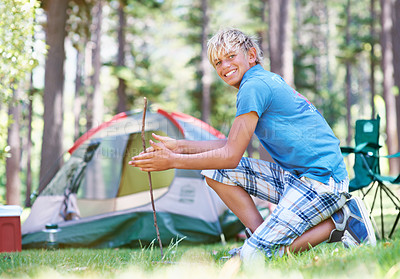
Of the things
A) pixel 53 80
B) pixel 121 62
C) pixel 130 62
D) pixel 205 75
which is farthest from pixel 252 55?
pixel 130 62

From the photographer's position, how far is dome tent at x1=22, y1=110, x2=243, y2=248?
3.89 metres

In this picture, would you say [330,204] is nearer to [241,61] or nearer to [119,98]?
[241,61]

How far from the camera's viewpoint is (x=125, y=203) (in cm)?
522

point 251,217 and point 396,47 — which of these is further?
point 396,47

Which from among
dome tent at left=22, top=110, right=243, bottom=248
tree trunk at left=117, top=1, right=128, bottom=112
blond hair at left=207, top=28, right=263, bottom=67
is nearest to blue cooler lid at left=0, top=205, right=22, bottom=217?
dome tent at left=22, top=110, right=243, bottom=248

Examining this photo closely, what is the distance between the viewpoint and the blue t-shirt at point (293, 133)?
2.15 metres

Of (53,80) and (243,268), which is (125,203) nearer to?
(53,80)

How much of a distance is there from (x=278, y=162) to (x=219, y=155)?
48 cm

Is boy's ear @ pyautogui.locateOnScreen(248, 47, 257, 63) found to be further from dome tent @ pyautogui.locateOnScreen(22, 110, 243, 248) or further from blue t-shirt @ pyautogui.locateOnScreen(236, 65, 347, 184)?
dome tent @ pyautogui.locateOnScreen(22, 110, 243, 248)

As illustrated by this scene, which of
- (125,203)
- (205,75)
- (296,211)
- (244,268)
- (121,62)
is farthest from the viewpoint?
(205,75)

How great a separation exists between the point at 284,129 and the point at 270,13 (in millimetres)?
7386

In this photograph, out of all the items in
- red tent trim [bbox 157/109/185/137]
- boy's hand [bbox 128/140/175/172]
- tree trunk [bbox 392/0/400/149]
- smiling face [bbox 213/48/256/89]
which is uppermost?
tree trunk [bbox 392/0/400/149]

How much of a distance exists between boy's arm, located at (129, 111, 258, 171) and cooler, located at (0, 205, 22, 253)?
1.57 metres

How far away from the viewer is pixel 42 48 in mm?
3951
